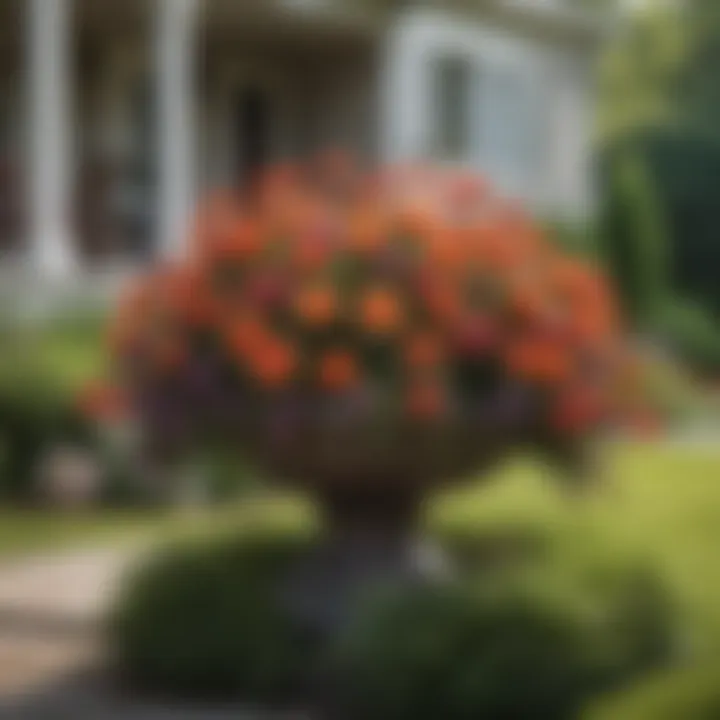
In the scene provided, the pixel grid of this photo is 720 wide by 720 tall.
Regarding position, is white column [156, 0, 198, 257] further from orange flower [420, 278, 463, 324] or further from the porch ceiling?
orange flower [420, 278, 463, 324]

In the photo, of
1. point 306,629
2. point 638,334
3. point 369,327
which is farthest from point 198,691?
point 638,334

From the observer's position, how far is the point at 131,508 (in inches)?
451

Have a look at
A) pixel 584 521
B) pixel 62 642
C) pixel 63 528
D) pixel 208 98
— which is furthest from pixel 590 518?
pixel 208 98

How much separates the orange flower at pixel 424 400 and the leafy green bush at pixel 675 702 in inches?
87.3

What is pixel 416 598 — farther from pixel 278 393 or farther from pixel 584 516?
pixel 584 516

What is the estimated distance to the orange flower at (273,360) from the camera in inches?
245

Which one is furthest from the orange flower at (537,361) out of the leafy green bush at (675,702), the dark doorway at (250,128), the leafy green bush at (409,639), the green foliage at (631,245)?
the dark doorway at (250,128)

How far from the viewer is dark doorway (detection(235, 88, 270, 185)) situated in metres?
18.4

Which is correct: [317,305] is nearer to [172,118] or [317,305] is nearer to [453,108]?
[172,118]

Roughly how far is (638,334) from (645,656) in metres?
11.1

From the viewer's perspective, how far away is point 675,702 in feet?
12.4

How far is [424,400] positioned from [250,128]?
12580 mm

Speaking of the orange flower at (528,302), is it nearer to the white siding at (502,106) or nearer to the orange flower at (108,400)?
the orange flower at (108,400)

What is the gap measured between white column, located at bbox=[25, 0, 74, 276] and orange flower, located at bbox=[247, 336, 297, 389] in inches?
319
